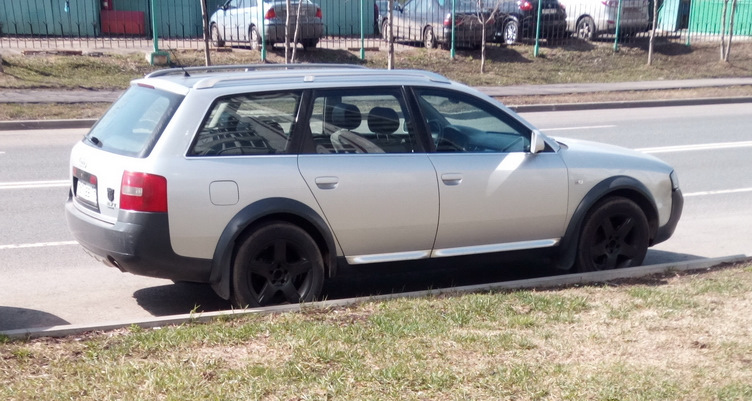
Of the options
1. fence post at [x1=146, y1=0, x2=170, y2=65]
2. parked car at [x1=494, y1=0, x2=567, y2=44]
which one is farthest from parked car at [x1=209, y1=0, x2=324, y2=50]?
parked car at [x1=494, y1=0, x2=567, y2=44]

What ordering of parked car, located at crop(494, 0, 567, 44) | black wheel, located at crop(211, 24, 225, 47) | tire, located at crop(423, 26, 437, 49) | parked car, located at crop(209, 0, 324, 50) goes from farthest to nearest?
parked car, located at crop(494, 0, 567, 44) → tire, located at crop(423, 26, 437, 49) → black wheel, located at crop(211, 24, 225, 47) → parked car, located at crop(209, 0, 324, 50)

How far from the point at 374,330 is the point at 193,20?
24386 mm

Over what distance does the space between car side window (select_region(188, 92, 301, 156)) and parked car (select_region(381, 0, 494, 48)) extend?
65.5ft

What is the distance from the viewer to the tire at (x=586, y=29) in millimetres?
29078

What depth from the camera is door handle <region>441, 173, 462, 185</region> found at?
6078mm

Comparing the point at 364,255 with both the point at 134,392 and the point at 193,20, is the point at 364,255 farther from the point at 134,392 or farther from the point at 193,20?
the point at 193,20

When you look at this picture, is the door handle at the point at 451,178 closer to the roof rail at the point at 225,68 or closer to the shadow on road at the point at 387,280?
the shadow on road at the point at 387,280

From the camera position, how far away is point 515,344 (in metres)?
4.69

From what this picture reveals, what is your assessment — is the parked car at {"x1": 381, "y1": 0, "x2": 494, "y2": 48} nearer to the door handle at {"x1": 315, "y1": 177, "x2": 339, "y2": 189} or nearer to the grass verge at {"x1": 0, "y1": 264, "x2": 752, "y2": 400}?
the door handle at {"x1": 315, "y1": 177, "x2": 339, "y2": 189}

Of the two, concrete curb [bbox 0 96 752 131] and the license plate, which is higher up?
the license plate

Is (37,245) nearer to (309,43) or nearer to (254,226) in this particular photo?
(254,226)

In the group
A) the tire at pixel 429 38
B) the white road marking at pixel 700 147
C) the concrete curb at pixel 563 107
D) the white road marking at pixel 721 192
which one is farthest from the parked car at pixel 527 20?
the white road marking at pixel 721 192

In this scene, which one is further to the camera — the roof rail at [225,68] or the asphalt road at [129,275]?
the roof rail at [225,68]

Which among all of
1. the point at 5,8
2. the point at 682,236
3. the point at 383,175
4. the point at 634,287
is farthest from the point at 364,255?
the point at 5,8
